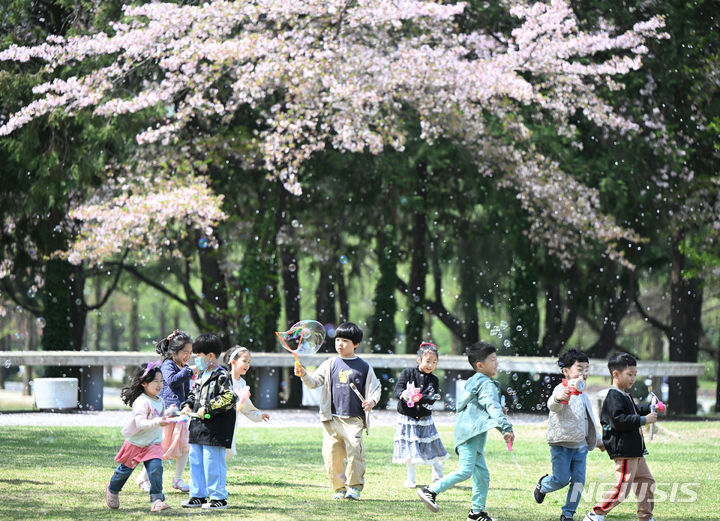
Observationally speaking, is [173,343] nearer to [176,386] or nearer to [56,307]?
[176,386]

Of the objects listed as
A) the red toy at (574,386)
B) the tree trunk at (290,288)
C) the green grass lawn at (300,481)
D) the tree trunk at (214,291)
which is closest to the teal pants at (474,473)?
the green grass lawn at (300,481)

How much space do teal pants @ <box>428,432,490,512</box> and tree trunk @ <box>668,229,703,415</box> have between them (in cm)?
1884

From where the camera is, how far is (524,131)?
22609 millimetres

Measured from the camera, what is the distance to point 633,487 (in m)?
8.36

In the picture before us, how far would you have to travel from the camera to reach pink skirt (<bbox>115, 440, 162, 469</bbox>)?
8844mm

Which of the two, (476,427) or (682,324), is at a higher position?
(682,324)

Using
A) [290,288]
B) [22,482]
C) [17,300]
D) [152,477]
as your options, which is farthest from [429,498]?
[17,300]

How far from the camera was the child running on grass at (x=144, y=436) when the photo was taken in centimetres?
880

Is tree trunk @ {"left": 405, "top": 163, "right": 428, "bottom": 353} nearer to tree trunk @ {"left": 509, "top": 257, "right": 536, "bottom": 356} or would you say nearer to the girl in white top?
tree trunk @ {"left": 509, "top": 257, "right": 536, "bottom": 356}

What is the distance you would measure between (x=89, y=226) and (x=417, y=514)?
51.5 ft

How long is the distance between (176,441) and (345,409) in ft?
5.49

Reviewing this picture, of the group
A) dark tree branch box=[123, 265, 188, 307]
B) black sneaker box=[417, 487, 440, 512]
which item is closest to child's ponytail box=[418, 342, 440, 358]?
black sneaker box=[417, 487, 440, 512]

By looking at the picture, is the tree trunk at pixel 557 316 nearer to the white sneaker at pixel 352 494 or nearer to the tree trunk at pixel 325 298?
the tree trunk at pixel 325 298

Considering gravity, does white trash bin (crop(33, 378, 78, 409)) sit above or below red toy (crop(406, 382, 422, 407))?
below
